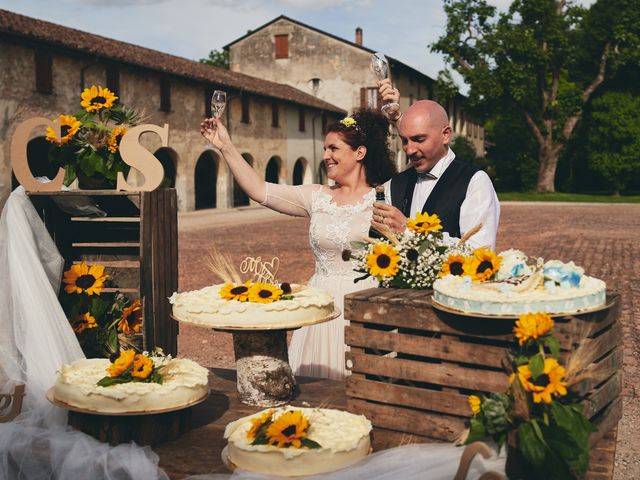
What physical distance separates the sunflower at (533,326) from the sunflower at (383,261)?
673 millimetres

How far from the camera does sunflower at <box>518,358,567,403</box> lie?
186 cm

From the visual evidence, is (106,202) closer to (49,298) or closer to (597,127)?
(49,298)

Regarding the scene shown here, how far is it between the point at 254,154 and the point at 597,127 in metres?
20.3

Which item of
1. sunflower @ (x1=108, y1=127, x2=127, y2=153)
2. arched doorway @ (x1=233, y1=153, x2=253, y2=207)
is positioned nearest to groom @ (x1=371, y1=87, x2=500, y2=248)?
sunflower @ (x1=108, y1=127, x2=127, y2=153)

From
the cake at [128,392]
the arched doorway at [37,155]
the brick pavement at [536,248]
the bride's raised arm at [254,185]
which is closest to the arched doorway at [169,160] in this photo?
the brick pavement at [536,248]

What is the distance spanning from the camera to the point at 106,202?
3.97m

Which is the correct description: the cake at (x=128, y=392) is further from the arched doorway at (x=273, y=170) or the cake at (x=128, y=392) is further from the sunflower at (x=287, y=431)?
the arched doorway at (x=273, y=170)

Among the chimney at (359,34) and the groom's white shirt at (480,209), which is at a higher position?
the chimney at (359,34)

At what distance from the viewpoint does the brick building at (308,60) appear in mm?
40938

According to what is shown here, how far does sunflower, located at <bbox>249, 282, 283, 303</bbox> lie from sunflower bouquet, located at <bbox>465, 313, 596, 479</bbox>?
0.95m

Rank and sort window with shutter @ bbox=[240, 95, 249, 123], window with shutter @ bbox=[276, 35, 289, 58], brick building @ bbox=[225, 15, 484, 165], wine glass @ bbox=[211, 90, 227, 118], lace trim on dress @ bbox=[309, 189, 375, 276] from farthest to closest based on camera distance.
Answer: window with shutter @ bbox=[276, 35, 289, 58], brick building @ bbox=[225, 15, 484, 165], window with shutter @ bbox=[240, 95, 249, 123], lace trim on dress @ bbox=[309, 189, 375, 276], wine glass @ bbox=[211, 90, 227, 118]

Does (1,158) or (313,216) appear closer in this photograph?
(313,216)

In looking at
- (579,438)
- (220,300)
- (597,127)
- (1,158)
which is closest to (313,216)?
(220,300)

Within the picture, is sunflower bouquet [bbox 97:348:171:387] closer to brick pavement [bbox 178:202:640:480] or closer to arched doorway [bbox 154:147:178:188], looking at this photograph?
brick pavement [bbox 178:202:640:480]
